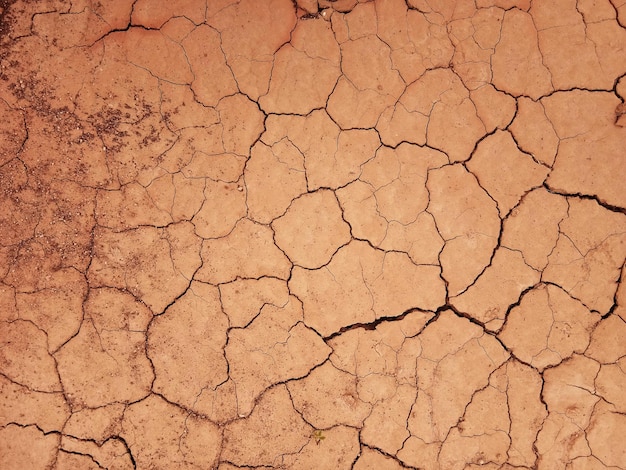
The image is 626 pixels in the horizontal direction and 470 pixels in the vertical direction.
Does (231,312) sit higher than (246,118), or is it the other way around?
(246,118)

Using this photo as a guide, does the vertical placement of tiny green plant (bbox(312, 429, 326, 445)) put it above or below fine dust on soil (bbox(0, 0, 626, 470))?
below

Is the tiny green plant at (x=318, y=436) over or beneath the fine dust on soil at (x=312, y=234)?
beneath

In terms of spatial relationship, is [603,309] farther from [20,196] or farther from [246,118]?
[20,196]

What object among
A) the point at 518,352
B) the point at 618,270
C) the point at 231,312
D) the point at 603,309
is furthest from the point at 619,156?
the point at 231,312

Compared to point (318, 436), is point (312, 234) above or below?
above
